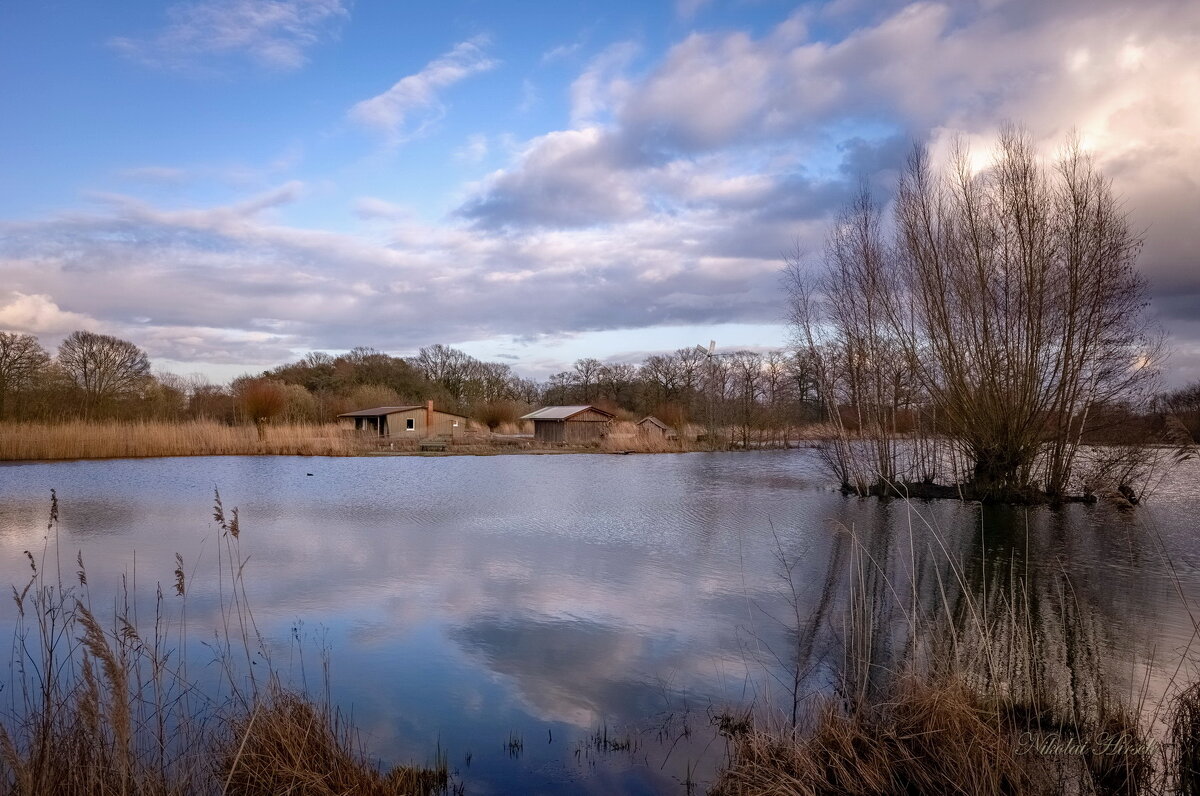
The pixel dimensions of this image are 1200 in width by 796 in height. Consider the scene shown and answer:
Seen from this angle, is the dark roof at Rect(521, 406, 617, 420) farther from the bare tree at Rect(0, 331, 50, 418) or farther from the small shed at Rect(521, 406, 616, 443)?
the bare tree at Rect(0, 331, 50, 418)

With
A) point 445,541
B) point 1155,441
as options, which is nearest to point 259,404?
point 445,541

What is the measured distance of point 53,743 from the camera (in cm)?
343

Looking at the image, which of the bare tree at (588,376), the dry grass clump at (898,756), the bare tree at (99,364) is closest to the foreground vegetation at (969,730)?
the dry grass clump at (898,756)

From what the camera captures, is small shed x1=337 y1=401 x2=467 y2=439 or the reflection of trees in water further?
small shed x1=337 y1=401 x2=467 y2=439

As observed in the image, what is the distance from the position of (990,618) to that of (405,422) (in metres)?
39.9

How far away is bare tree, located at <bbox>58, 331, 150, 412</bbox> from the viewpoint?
37.4m

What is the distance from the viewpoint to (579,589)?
8.32m

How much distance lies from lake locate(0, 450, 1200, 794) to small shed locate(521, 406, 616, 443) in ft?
78.1

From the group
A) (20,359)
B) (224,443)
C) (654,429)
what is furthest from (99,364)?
(654,429)

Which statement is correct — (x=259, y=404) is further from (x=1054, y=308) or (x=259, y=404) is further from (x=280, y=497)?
(x=1054, y=308)

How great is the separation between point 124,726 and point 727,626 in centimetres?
503

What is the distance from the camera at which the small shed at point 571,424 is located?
4178 centimetres

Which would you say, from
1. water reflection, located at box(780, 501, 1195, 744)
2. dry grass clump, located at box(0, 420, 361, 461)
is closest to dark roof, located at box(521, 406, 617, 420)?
dry grass clump, located at box(0, 420, 361, 461)

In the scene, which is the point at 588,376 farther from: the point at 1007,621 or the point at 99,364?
the point at 1007,621
